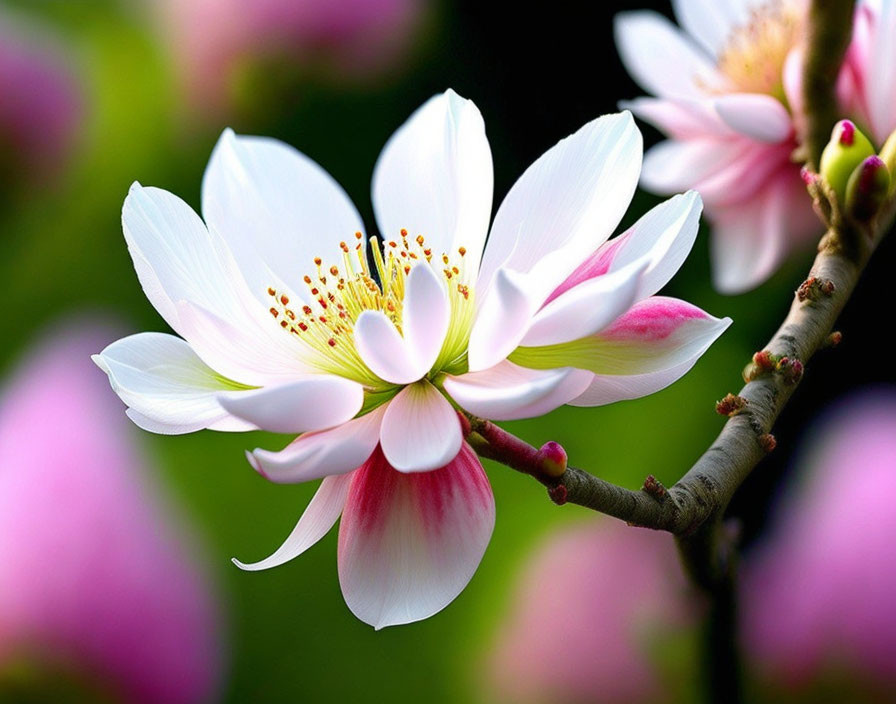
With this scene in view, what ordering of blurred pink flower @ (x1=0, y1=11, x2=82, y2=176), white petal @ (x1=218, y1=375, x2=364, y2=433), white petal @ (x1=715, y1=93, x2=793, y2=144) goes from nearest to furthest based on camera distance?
white petal @ (x1=218, y1=375, x2=364, y2=433) < white petal @ (x1=715, y1=93, x2=793, y2=144) < blurred pink flower @ (x1=0, y1=11, x2=82, y2=176)

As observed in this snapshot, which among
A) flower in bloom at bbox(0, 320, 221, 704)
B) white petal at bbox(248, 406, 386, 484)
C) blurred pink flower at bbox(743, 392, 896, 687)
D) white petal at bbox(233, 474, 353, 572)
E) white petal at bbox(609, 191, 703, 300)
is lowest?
blurred pink flower at bbox(743, 392, 896, 687)

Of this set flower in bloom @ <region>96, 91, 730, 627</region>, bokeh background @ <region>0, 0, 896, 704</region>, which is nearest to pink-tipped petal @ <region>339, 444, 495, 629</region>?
flower in bloom @ <region>96, 91, 730, 627</region>

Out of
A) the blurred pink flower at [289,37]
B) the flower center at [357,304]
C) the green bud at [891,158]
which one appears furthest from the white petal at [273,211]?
the blurred pink flower at [289,37]

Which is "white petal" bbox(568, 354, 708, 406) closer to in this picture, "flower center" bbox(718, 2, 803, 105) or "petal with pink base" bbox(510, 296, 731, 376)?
"petal with pink base" bbox(510, 296, 731, 376)

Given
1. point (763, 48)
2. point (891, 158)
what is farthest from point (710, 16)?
point (891, 158)

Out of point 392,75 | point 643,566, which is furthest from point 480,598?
point 392,75

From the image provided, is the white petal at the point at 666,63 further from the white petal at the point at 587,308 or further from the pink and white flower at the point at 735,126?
the white petal at the point at 587,308

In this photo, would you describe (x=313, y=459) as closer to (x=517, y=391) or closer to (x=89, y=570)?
(x=517, y=391)
